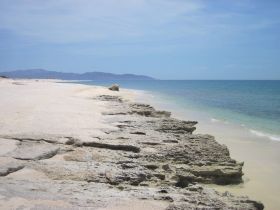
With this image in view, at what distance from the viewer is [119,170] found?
21.7 feet

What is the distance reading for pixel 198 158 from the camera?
28.7 feet

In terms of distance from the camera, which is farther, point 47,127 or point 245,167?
point 245,167

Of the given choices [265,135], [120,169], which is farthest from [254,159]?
[120,169]

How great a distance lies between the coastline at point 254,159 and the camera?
8422mm

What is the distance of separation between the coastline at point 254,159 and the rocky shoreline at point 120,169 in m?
0.46

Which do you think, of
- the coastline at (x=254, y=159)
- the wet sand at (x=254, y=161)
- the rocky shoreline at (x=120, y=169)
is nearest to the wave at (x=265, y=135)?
the coastline at (x=254, y=159)

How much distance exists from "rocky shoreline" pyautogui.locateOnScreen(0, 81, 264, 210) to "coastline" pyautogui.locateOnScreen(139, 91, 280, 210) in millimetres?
460

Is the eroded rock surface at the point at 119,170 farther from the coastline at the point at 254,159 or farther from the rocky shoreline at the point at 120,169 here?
the coastline at the point at 254,159

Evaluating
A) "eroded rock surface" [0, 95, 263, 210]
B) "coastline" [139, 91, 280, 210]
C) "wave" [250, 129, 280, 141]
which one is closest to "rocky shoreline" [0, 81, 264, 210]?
"eroded rock surface" [0, 95, 263, 210]

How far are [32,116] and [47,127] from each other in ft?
7.04

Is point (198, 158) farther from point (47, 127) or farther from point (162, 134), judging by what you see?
point (47, 127)

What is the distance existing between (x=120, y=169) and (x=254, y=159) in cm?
667

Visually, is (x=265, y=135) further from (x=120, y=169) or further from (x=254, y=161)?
(x=120, y=169)

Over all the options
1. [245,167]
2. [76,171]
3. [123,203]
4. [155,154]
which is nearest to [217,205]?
[123,203]
